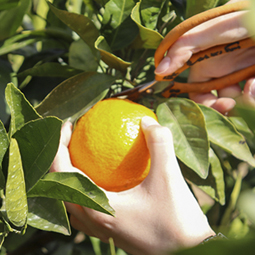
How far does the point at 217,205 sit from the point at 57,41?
0.91 metres

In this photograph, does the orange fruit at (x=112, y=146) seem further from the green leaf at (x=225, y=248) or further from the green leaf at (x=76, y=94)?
the green leaf at (x=225, y=248)

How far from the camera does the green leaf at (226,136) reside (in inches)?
25.8

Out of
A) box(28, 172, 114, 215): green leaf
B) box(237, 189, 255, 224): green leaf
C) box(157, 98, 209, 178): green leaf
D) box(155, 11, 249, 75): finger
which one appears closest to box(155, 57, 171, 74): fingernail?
box(155, 11, 249, 75): finger

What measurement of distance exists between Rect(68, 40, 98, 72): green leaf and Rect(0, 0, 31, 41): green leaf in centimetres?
16

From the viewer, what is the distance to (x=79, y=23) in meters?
0.59

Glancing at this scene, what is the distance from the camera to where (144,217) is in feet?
1.83

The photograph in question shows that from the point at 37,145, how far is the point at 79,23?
0.29 metres

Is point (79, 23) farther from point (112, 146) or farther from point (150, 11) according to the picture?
point (112, 146)

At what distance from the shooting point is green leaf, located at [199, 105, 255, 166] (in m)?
0.66

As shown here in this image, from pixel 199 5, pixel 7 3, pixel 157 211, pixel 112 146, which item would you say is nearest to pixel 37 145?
pixel 112 146

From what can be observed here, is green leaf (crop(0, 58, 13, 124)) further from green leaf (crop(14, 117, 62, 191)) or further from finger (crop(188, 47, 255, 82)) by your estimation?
finger (crop(188, 47, 255, 82))

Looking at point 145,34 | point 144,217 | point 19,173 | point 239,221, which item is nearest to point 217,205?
point 239,221

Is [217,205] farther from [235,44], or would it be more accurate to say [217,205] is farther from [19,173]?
[19,173]

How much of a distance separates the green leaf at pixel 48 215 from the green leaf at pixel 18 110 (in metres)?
0.15
